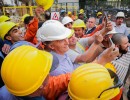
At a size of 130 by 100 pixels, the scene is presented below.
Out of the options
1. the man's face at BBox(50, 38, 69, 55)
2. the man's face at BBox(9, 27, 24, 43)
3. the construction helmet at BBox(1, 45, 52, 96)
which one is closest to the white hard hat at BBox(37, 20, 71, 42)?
the man's face at BBox(50, 38, 69, 55)

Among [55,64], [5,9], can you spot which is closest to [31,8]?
[5,9]

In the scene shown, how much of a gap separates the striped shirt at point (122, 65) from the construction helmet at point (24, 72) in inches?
50.7

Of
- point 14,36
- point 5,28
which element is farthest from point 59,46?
point 5,28

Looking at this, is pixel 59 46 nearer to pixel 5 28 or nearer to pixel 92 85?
pixel 92 85

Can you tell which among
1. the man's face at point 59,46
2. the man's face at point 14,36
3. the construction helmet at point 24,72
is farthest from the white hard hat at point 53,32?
the man's face at point 14,36

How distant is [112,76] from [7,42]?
2206mm

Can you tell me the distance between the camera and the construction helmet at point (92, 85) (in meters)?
1.41

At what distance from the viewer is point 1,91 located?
162 cm

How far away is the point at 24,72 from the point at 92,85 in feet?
1.51

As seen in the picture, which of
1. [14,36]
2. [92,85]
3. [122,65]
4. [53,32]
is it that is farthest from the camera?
[14,36]

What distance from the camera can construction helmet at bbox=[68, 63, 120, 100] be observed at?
4.64ft

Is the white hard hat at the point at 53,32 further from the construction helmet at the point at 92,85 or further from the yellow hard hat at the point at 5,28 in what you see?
the yellow hard hat at the point at 5,28

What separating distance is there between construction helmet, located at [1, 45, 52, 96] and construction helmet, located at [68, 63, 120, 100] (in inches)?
9.2

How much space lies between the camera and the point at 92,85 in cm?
141
